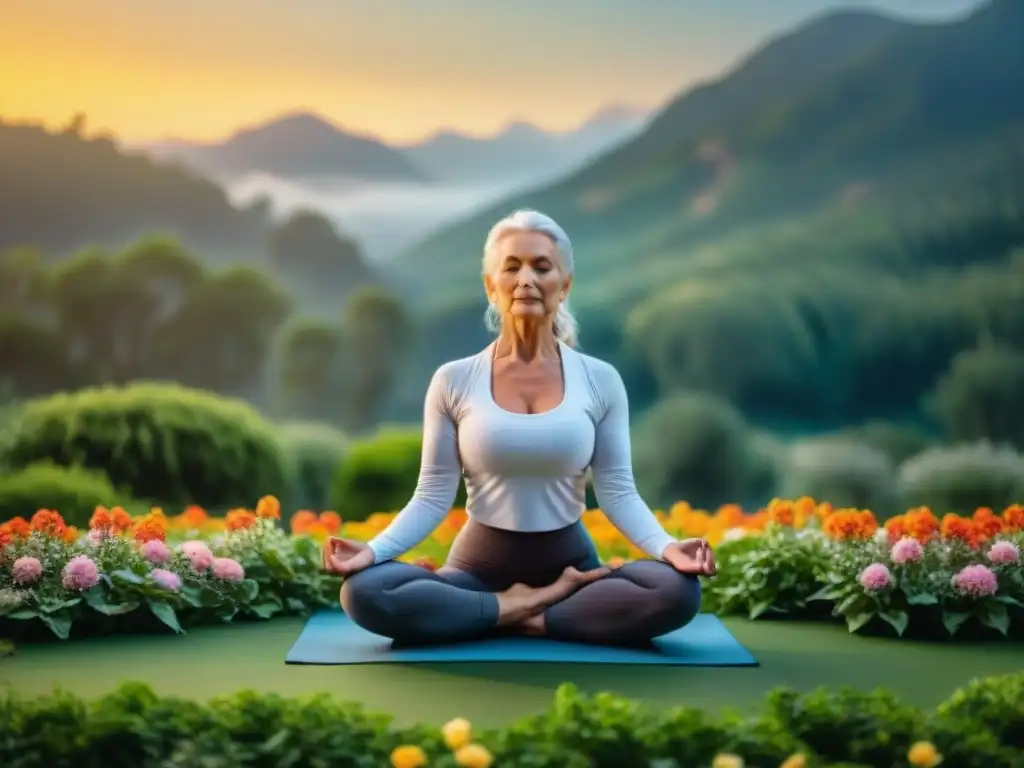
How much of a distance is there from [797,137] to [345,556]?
676 centimetres

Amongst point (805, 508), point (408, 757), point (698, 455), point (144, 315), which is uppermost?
point (144, 315)

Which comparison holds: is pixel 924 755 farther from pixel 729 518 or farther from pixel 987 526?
pixel 729 518

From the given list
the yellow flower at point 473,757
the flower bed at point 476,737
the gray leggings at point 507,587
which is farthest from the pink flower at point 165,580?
the yellow flower at point 473,757

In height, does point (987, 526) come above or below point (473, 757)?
above

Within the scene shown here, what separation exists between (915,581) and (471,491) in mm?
1696

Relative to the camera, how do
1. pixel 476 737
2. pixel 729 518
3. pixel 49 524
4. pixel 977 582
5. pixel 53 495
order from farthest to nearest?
pixel 53 495 → pixel 729 518 → pixel 49 524 → pixel 977 582 → pixel 476 737

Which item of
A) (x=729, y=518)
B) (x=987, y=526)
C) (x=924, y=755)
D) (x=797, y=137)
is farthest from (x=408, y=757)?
(x=797, y=137)

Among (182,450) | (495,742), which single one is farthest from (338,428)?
(495,742)

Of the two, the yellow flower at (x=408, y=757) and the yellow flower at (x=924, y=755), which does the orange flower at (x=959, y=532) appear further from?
the yellow flower at (x=408, y=757)

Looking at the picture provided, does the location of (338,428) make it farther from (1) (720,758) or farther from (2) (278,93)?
(1) (720,758)

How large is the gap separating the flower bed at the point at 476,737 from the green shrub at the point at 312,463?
5.82 m

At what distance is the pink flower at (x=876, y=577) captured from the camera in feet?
17.6

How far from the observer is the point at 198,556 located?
563cm

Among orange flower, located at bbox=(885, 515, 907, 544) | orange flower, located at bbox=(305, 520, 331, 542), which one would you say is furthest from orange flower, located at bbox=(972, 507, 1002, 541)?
orange flower, located at bbox=(305, 520, 331, 542)
